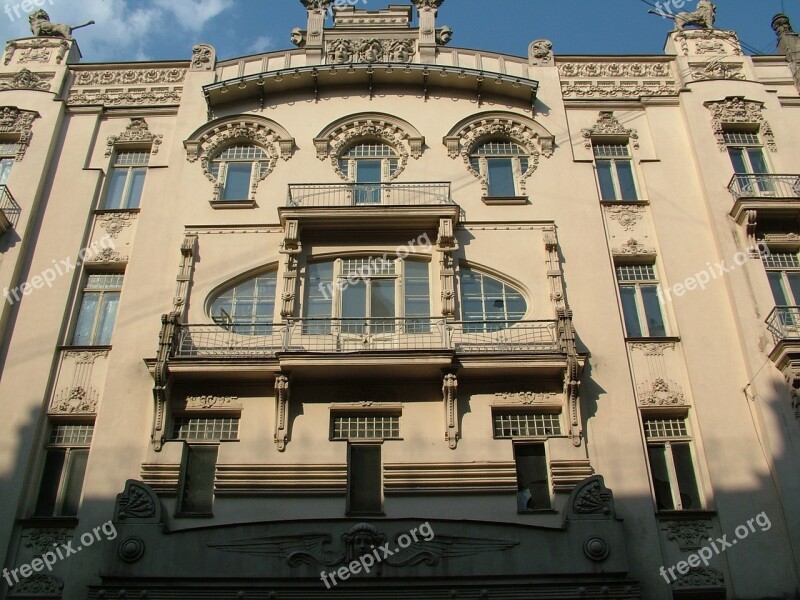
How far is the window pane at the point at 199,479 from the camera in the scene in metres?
15.8

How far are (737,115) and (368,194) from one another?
401 inches

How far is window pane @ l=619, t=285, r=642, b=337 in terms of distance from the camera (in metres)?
18.2

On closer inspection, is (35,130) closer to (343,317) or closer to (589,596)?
(343,317)

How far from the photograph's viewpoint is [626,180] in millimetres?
20891

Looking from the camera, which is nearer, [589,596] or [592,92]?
[589,596]

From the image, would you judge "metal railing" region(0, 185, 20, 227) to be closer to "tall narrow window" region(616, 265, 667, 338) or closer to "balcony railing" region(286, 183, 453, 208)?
"balcony railing" region(286, 183, 453, 208)

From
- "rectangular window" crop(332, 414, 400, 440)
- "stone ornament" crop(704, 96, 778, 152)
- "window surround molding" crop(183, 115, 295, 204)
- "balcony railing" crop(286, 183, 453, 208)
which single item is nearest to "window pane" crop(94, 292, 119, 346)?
"window surround molding" crop(183, 115, 295, 204)

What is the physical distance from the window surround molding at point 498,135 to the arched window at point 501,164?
125 millimetres

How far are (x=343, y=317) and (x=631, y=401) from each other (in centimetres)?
641

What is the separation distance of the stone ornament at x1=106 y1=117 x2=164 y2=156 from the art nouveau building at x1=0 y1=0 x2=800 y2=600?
0.26 feet

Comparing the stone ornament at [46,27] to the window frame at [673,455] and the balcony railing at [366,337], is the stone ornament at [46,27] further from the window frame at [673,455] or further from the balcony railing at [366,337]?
the window frame at [673,455]

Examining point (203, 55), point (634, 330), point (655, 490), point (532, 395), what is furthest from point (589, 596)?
point (203, 55)

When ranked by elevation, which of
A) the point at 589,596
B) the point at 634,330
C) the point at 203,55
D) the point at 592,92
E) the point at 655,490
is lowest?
the point at 589,596

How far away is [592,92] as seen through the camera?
2238cm
